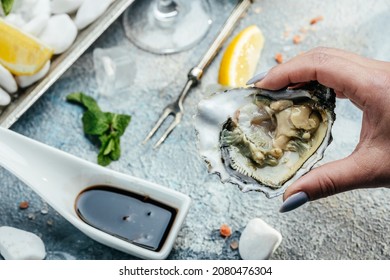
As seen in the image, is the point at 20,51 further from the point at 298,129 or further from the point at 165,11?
the point at 298,129

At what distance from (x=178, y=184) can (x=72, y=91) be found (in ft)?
1.30

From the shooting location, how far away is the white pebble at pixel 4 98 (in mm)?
1559

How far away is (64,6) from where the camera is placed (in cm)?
164

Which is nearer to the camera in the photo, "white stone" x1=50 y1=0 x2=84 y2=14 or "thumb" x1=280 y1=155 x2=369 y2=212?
"thumb" x1=280 y1=155 x2=369 y2=212

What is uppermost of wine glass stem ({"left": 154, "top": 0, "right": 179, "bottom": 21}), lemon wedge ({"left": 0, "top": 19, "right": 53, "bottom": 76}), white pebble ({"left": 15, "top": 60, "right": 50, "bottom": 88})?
lemon wedge ({"left": 0, "top": 19, "right": 53, "bottom": 76})

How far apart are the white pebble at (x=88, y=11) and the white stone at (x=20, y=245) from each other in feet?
1.83

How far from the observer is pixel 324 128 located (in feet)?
4.18

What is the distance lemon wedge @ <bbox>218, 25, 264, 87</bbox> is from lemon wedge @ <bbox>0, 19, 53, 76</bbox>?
0.45 meters

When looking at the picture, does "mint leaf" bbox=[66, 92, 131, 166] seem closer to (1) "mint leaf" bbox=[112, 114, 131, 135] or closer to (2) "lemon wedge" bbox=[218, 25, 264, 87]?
(1) "mint leaf" bbox=[112, 114, 131, 135]

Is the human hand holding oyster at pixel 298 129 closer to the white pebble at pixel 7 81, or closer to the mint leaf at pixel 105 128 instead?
the mint leaf at pixel 105 128

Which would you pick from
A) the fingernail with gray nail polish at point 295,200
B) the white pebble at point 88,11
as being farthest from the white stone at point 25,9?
the fingernail with gray nail polish at point 295,200

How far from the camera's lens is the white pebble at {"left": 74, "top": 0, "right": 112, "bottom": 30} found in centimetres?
166

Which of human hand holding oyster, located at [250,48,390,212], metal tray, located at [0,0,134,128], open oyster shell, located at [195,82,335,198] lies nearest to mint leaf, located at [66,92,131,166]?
metal tray, located at [0,0,134,128]
